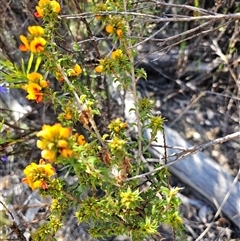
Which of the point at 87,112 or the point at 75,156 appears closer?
the point at 75,156

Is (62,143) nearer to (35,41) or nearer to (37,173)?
(37,173)

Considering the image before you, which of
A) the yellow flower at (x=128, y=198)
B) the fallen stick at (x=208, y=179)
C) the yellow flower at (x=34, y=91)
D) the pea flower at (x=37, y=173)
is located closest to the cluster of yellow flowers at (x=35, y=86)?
the yellow flower at (x=34, y=91)

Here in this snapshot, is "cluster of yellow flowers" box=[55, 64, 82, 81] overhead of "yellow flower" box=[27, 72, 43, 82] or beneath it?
beneath

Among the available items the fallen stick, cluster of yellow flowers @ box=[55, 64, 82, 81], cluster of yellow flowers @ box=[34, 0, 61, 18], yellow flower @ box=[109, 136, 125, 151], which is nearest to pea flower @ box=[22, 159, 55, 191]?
yellow flower @ box=[109, 136, 125, 151]

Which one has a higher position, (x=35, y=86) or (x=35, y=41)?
(x=35, y=41)

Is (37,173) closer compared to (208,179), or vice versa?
(37,173)

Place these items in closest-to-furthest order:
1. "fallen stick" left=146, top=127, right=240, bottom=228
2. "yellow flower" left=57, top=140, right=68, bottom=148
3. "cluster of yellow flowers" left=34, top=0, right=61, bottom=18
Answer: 1. "yellow flower" left=57, top=140, right=68, bottom=148
2. "cluster of yellow flowers" left=34, top=0, right=61, bottom=18
3. "fallen stick" left=146, top=127, right=240, bottom=228

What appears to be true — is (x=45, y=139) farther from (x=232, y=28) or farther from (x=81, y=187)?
(x=232, y=28)

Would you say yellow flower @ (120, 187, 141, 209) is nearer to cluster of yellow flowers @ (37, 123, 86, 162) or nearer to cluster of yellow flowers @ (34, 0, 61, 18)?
cluster of yellow flowers @ (37, 123, 86, 162)

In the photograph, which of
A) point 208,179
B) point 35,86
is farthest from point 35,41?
point 208,179

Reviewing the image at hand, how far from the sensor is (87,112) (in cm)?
140

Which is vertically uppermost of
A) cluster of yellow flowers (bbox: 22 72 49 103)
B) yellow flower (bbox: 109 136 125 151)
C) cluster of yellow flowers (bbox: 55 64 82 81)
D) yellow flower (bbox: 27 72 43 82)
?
yellow flower (bbox: 27 72 43 82)

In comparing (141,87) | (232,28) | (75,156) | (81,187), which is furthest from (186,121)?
(75,156)

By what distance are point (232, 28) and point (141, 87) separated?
0.67 metres
